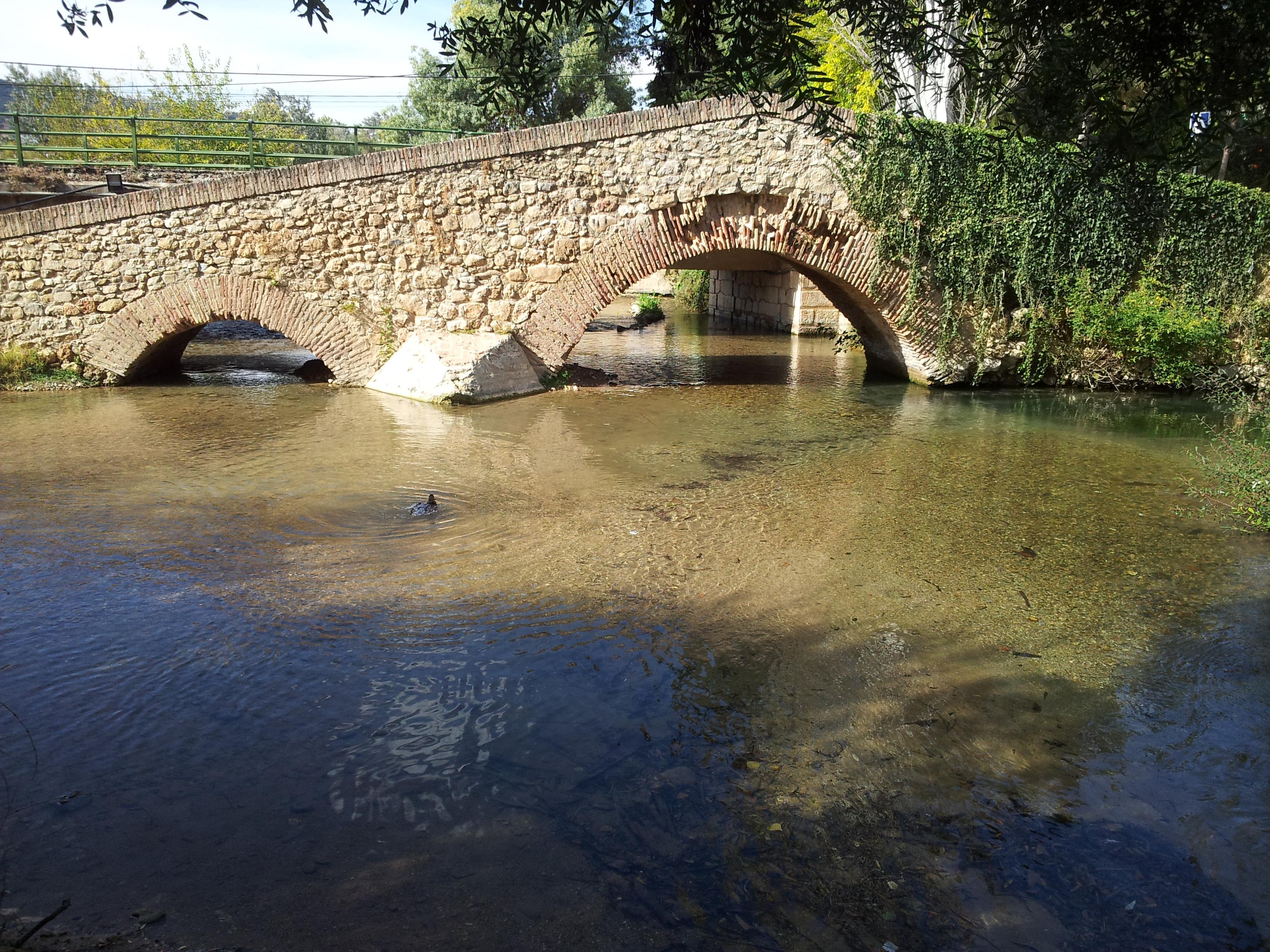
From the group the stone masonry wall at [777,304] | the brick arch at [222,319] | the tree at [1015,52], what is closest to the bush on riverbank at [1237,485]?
the tree at [1015,52]

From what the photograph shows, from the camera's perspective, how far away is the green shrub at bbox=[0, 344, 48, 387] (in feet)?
35.0

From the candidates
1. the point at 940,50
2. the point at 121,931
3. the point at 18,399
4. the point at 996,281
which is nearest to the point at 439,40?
the point at 940,50

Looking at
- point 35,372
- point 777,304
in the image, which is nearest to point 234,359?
point 35,372

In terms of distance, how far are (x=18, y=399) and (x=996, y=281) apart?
1216 centimetres

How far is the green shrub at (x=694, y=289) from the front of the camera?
2531cm

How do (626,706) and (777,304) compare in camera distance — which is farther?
(777,304)

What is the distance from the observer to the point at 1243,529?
6355 mm

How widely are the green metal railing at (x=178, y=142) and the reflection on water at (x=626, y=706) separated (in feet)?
27.2

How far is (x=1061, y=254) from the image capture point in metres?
12.0

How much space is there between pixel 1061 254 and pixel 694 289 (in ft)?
48.1

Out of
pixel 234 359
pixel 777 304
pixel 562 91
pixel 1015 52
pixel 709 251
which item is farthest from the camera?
pixel 562 91

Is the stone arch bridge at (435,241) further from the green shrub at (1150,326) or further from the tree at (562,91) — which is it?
the tree at (562,91)

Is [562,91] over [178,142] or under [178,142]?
over

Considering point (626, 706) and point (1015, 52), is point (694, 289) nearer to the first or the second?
point (1015, 52)
